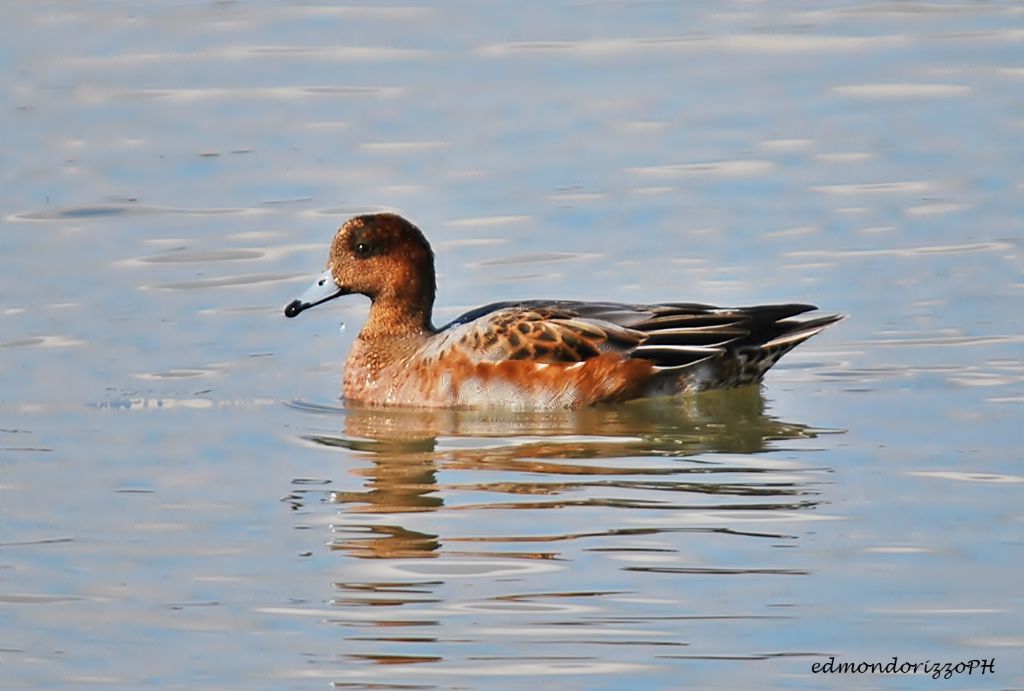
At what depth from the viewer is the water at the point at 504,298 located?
318 inches

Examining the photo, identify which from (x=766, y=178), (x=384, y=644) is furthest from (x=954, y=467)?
(x=766, y=178)

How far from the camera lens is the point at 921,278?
1336 cm

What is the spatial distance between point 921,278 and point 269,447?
14.3ft

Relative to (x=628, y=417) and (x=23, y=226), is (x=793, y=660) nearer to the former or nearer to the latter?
(x=628, y=417)

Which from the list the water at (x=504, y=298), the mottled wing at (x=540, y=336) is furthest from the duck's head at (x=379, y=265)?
the mottled wing at (x=540, y=336)

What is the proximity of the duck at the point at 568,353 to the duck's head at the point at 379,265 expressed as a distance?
0.8 inches

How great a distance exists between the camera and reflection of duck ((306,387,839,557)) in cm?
965

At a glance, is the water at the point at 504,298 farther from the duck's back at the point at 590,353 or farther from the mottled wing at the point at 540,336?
the mottled wing at the point at 540,336

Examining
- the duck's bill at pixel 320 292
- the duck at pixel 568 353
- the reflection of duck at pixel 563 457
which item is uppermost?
the duck's bill at pixel 320 292

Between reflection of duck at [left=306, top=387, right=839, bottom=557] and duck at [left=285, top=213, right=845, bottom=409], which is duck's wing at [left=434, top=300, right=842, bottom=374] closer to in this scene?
duck at [left=285, top=213, right=845, bottom=409]

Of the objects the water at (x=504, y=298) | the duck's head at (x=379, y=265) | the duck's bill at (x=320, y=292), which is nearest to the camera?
the water at (x=504, y=298)

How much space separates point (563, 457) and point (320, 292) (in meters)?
2.41

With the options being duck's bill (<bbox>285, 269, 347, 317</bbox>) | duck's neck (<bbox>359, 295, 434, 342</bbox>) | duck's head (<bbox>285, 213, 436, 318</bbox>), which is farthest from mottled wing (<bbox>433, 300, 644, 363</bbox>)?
duck's bill (<bbox>285, 269, 347, 317</bbox>)

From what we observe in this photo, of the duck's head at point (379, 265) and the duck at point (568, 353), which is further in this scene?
the duck's head at point (379, 265)
